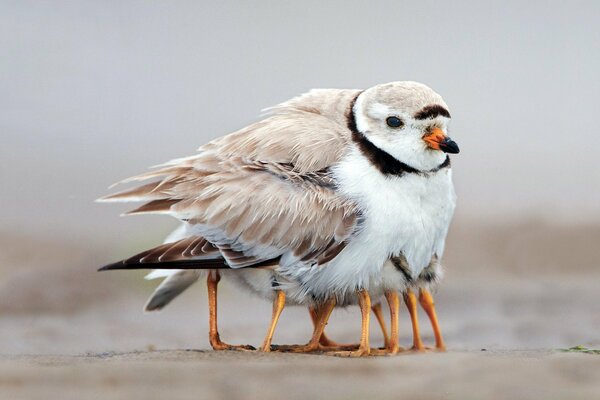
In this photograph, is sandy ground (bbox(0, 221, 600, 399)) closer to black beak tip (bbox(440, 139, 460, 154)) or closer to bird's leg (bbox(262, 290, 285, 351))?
bird's leg (bbox(262, 290, 285, 351))

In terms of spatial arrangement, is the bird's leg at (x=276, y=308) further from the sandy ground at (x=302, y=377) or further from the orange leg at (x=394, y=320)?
the orange leg at (x=394, y=320)

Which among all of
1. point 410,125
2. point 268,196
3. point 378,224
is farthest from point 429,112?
point 268,196

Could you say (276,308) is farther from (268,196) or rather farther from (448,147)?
(448,147)

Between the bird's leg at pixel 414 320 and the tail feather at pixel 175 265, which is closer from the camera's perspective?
the tail feather at pixel 175 265

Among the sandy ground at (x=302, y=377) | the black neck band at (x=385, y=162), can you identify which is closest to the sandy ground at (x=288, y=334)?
the sandy ground at (x=302, y=377)

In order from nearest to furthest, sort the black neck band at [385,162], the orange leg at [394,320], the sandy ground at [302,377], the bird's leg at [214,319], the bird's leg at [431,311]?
the sandy ground at [302,377], the black neck band at [385,162], the orange leg at [394,320], the bird's leg at [214,319], the bird's leg at [431,311]

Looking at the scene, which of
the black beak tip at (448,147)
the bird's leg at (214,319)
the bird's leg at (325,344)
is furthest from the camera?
the bird's leg at (325,344)

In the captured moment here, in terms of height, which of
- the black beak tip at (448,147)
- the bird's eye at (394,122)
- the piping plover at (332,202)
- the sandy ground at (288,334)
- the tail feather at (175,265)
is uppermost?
the bird's eye at (394,122)
